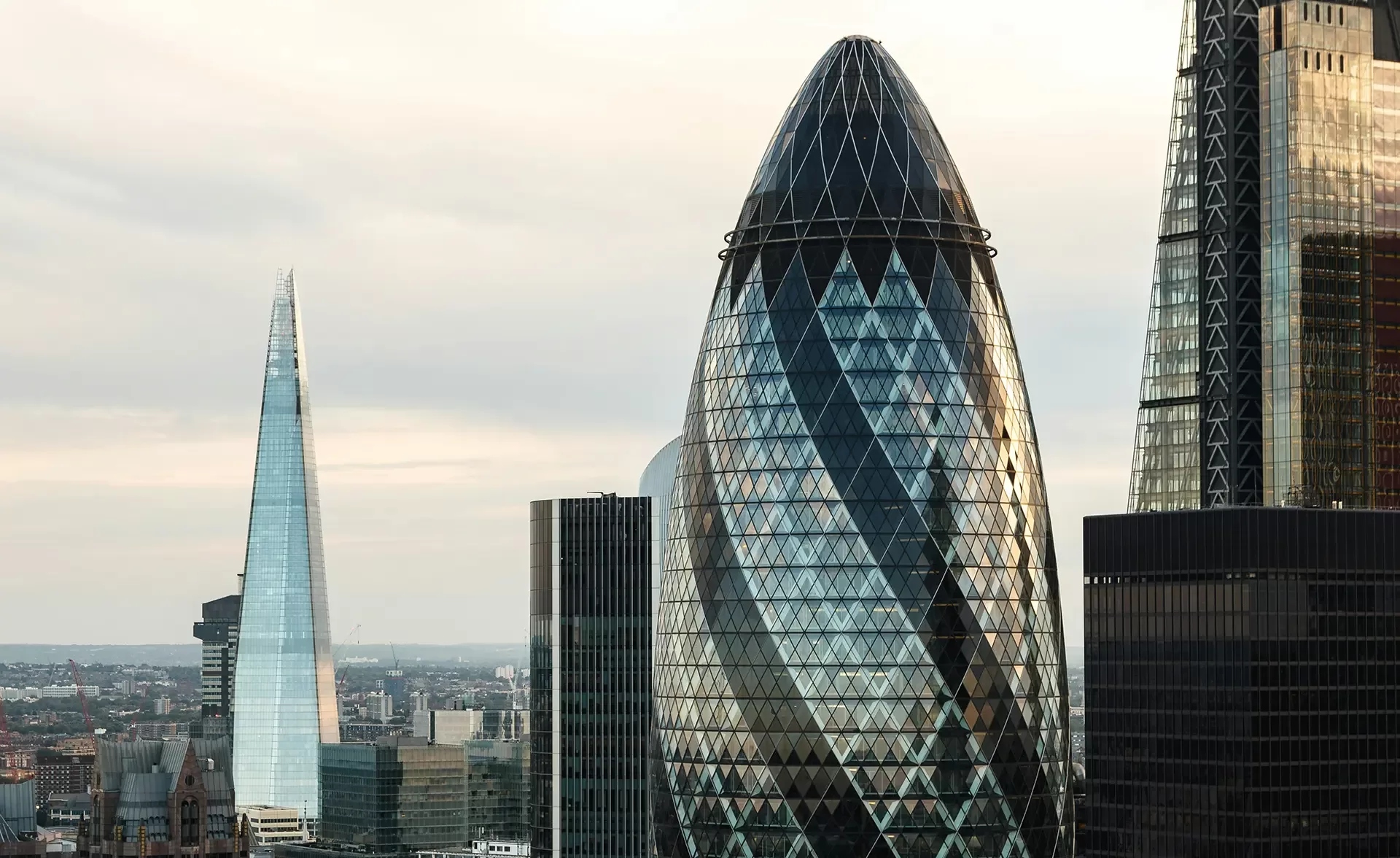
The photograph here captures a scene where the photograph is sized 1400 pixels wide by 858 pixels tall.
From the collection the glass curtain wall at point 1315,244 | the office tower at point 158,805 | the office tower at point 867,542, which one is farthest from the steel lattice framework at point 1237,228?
the office tower at point 158,805

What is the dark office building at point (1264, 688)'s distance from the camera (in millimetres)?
168875

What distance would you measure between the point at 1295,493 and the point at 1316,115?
3310 cm

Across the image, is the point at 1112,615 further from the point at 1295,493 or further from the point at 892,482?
the point at 892,482

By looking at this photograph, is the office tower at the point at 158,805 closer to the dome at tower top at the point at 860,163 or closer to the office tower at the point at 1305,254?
the dome at tower top at the point at 860,163

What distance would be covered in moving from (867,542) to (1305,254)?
269 ft

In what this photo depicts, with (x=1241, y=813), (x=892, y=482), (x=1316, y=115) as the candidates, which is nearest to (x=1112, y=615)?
(x=1241, y=813)

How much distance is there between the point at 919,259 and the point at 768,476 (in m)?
15.2

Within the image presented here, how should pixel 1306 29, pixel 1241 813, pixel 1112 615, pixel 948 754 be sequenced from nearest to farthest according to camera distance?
pixel 948 754
pixel 1241 813
pixel 1112 615
pixel 1306 29

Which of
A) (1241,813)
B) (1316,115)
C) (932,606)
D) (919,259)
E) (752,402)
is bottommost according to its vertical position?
(1241,813)

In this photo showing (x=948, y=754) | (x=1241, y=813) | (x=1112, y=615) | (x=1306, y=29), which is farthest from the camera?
(x=1306, y=29)

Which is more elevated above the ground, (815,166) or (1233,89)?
(1233,89)

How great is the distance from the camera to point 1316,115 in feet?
640

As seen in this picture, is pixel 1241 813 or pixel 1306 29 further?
pixel 1306 29

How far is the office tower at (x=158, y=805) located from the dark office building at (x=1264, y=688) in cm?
7589
